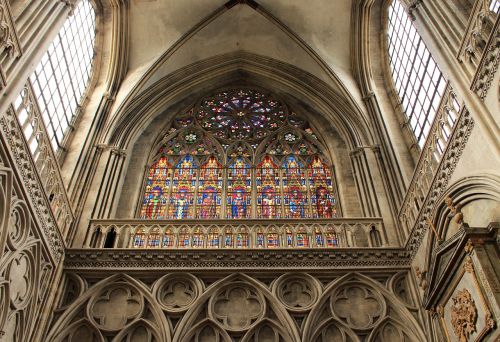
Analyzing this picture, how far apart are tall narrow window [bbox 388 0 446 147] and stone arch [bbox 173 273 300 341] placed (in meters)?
5.05

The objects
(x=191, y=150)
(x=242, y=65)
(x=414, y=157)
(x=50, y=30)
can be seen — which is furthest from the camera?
(x=242, y=65)

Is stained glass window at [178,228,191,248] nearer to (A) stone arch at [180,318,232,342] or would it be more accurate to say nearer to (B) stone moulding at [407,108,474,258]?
(A) stone arch at [180,318,232,342]

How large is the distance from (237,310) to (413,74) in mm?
6821

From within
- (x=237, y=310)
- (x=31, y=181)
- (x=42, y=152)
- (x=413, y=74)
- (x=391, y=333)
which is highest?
(x=413, y=74)

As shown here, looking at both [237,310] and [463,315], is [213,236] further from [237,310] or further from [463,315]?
[463,315]

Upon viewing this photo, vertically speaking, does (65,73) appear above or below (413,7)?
above

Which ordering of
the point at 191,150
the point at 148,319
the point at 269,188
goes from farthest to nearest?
the point at 191,150 → the point at 269,188 → the point at 148,319

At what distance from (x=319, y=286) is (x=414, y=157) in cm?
403

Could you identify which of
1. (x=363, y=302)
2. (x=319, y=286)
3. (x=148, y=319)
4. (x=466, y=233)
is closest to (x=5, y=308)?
(x=148, y=319)

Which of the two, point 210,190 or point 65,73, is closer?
point 65,73

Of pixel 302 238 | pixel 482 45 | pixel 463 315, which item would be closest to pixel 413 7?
pixel 482 45

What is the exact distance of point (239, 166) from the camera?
43.0 ft

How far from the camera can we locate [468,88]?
6953 mm

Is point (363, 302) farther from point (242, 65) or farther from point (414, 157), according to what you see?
point (242, 65)
